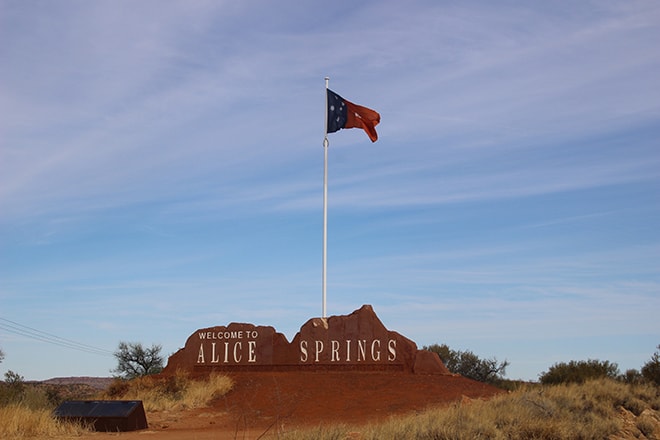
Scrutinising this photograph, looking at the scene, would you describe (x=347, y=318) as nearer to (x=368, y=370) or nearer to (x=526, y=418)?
(x=368, y=370)

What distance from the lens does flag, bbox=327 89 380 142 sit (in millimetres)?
33125

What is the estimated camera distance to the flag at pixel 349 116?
33125 millimetres

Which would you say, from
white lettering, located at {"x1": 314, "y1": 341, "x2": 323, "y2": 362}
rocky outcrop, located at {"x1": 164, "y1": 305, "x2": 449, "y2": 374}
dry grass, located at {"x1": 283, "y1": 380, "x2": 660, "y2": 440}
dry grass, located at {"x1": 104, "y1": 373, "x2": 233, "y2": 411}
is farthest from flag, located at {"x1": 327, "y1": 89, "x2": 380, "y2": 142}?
dry grass, located at {"x1": 283, "y1": 380, "x2": 660, "y2": 440}

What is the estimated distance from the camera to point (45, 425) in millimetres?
17828

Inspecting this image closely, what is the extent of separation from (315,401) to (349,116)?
528 inches

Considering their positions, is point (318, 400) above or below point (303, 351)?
below

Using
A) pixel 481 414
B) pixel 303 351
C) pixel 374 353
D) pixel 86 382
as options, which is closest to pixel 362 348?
pixel 374 353

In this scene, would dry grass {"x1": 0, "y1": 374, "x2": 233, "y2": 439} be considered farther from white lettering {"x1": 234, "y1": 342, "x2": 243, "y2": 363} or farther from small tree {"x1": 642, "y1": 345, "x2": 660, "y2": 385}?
small tree {"x1": 642, "y1": 345, "x2": 660, "y2": 385}

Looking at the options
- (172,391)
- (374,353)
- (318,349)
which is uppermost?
(318,349)

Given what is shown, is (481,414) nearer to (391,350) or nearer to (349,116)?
(391,350)

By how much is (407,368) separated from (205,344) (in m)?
8.88

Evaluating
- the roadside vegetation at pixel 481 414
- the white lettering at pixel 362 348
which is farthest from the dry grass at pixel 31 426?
the white lettering at pixel 362 348

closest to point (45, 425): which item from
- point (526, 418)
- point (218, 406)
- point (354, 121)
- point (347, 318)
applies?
point (218, 406)

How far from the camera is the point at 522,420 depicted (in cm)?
1720
